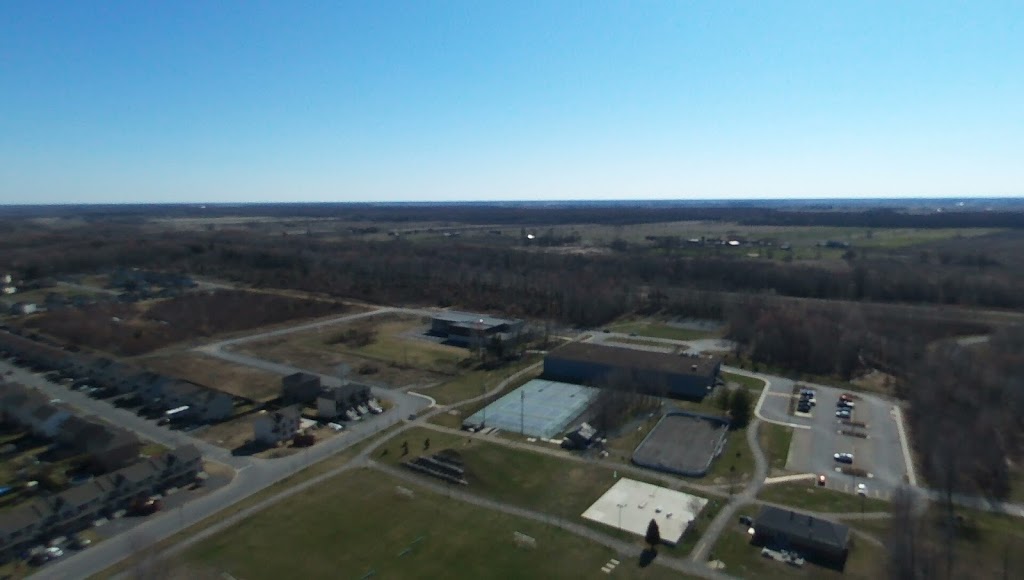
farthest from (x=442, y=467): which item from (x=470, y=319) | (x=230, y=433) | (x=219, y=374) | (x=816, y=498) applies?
(x=470, y=319)

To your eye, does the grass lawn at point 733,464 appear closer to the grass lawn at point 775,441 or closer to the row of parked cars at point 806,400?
the grass lawn at point 775,441

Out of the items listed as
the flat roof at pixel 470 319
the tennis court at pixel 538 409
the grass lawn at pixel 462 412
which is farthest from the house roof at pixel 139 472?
the flat roof at pixel 470 319

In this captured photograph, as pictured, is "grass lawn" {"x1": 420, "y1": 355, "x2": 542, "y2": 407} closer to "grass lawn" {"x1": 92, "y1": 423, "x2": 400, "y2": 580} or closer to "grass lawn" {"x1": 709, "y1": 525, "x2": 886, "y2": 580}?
"grass lawn" {"x1": 92, "y1": 423, "x2": 400, "y2": 580}

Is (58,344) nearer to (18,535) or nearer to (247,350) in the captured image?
(247,350)

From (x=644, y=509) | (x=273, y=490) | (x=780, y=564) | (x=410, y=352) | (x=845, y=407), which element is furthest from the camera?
(x=410, y=352)

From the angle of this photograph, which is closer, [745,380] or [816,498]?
[816,498]

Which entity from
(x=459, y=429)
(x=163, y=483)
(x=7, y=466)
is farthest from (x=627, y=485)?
(x=7, y=466)

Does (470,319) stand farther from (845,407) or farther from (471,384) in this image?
(845,407)

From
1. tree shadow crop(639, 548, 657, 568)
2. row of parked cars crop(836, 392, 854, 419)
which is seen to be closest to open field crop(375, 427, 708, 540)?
tree shadow crop(639, 548, 657, 568)
